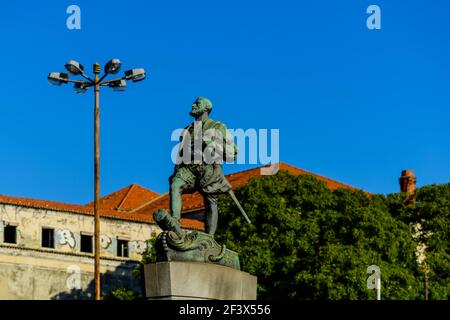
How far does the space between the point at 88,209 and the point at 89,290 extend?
5671mm

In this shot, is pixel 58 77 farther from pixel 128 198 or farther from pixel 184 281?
pixel 128 198

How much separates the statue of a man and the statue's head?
0.02 meters

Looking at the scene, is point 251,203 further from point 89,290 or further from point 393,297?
point 89,290

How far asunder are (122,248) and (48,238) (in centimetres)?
516

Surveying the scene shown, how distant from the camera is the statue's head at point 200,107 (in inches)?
762

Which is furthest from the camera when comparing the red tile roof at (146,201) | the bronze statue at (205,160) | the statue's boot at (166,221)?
the red tile roof at (146,201)

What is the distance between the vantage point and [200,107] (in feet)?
63.6

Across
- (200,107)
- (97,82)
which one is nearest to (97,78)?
(97,82)

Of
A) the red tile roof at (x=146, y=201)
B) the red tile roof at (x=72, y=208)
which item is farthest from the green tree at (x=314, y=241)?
the red tile roof at (x=146, y=201)

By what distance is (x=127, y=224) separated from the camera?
73.4m

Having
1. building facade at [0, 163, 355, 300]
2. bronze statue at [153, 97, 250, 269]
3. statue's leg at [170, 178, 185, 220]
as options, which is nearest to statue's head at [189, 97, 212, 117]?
bronze statue at [153, 97, 250, 269]

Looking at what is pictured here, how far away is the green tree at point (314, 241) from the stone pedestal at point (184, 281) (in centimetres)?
3497

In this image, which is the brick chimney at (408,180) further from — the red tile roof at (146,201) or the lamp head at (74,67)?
the lamp head at (74,67)

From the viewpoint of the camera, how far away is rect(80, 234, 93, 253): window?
71531 millimetres
